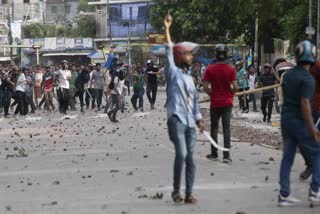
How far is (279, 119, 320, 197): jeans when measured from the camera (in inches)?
307

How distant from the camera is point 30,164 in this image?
12.5 metres

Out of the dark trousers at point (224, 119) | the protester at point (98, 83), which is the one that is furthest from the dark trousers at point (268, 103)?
the protester at point (98, 83)

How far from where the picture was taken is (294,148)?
7938 mm

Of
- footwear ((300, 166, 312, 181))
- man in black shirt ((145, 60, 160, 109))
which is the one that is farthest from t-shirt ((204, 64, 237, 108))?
man in black shirt ((145, 60, 160, 109))

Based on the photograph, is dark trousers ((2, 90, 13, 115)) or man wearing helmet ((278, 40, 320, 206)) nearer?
man wearing helmet ((278, 40, 320, 206))

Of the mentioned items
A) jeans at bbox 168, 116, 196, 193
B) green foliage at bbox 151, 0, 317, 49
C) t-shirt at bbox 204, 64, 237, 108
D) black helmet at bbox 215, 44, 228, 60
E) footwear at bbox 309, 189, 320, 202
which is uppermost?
green foliage at bbox 151, 0, 317, 49

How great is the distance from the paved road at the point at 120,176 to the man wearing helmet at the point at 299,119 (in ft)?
0.95

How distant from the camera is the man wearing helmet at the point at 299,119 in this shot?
7.62 m

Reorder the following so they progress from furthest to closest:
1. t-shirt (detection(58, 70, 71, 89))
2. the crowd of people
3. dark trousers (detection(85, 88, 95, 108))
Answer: dark trousers (detection(85, 88, 95, 108)), t-shirt (detection(58, 70, 71, 89)), the crowd of people

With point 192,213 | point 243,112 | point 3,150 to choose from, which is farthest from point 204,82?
point 243,112

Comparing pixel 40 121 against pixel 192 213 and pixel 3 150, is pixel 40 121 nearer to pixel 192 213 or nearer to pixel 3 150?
pixel 3 150

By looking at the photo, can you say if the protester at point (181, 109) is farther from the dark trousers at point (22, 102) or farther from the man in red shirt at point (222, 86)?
the dark trousers at point (22, 102)

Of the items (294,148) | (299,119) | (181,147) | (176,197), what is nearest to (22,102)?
(176,197)

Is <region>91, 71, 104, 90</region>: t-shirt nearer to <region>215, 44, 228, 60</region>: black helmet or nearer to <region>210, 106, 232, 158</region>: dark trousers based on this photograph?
<region>210, 106, 232, 158</region>: dark trousers
